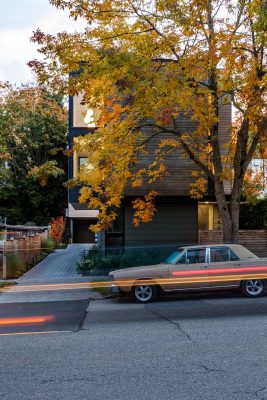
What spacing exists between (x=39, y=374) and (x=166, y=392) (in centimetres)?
170

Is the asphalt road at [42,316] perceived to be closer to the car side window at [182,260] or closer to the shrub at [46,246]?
the car side window at [182,260]

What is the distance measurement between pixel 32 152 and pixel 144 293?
30474 millimetres

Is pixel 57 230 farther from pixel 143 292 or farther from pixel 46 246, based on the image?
pixel 143 292

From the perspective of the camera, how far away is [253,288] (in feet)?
39.0

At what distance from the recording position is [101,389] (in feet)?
17.0

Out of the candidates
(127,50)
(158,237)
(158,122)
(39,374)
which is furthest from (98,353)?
(158,237)

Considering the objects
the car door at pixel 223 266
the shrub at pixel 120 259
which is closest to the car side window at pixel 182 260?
the car door at pixel 223 266

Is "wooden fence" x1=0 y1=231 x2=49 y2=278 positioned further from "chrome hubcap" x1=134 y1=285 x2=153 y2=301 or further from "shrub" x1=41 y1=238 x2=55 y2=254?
"chrome hubcap" x1=134 y1=285 x2=153 y2=301

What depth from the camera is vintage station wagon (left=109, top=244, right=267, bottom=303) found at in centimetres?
1167

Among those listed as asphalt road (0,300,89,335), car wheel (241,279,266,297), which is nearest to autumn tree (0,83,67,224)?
asphalt road (0,300,89,335)

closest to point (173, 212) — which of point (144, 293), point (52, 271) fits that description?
point (52, 271)

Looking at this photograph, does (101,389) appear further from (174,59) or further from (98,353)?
(174,59)

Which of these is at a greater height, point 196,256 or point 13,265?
point 196,256

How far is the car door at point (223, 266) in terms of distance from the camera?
1178 centimetres
